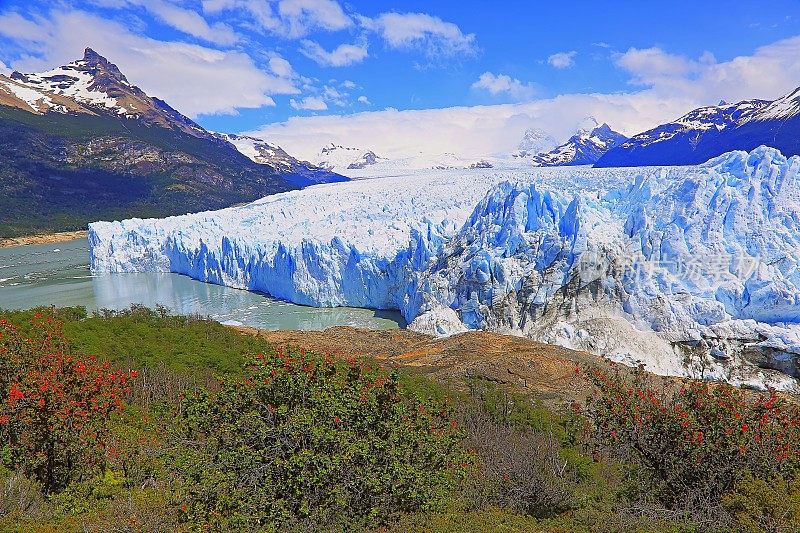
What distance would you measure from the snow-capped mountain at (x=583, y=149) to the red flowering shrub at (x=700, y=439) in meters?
100

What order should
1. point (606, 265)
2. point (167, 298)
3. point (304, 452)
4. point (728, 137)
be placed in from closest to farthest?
point (304, 452) → point (606, 265) → point (167, 298) → point (728, 137)

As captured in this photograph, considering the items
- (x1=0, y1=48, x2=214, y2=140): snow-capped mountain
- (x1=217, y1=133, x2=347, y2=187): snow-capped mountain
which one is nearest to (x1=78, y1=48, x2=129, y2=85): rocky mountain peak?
(x1=0, y1=48, x2=214, y2=140): snow-capped mountain

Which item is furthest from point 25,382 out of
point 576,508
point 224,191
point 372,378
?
point 224,191

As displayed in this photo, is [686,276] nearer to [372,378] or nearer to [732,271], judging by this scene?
[732,271]

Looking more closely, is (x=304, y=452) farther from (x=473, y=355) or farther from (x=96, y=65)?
(x=96, y=65)

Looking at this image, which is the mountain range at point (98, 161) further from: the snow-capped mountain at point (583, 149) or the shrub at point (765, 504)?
the shrub at point (765, 504)

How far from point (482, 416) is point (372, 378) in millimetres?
6166

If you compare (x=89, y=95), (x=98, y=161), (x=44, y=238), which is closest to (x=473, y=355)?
(x=44, y=238)

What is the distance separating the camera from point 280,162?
497ft

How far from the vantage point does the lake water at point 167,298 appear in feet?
77.7

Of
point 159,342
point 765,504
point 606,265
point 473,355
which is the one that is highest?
point 606,265

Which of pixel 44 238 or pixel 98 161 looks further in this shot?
Result: pixel 98 161

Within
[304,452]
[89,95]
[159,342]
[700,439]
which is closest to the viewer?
[304,452]

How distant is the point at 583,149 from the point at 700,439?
127914 mm
